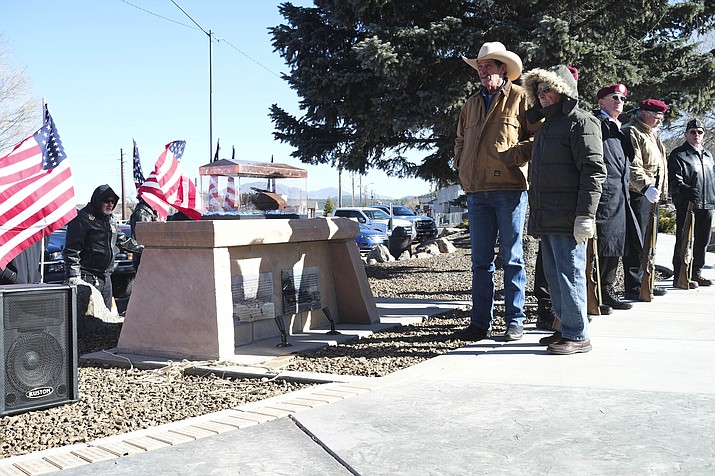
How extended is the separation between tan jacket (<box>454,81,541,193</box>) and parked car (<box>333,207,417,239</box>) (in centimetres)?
2250

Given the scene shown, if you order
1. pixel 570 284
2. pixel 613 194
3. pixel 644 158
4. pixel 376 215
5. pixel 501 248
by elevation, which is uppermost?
pixel 376 215

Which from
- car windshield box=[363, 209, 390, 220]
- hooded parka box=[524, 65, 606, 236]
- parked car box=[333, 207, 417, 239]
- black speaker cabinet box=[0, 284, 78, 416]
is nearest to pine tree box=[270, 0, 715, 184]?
hooded parka box=[524, 65, 606, 236]

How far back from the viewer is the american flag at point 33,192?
20.4 feet

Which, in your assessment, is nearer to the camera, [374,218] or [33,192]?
[33,192]

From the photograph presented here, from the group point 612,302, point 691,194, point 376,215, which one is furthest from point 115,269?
point 376,215

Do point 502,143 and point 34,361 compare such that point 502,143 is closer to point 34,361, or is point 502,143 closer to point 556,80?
point 556,80

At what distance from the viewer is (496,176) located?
20.3ft

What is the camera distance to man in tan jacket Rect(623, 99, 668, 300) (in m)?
8.45

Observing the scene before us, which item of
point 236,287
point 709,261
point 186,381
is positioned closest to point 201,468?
point 186,381

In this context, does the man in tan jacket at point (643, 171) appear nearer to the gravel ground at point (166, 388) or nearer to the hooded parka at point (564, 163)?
the gravel ground at point (166, 388)

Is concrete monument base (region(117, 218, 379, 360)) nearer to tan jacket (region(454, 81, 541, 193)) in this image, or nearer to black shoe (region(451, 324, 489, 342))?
black shoe (region(451, 324, 489, 342))

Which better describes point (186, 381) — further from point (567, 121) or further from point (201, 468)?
point (567, 121)

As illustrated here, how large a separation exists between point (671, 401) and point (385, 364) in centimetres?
212

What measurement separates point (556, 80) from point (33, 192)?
14.3ft
